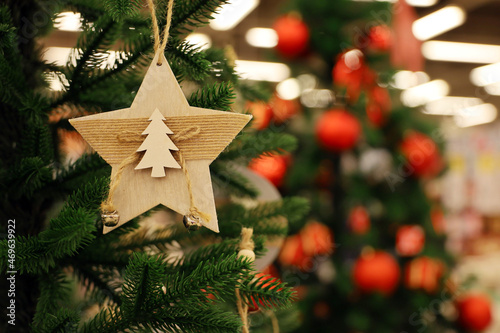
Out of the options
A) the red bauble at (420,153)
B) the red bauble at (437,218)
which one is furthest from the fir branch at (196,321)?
the red bauble at (437,218)

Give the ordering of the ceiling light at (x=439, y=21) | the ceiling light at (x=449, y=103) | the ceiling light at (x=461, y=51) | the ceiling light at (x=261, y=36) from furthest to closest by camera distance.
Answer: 1. the ceiling light at (x=449, y=103)
2. the ceiling light at (x=461, y=51)
3. the ceiling light at (x=261, y=36)
4. the ceiling light at (x=439, y=21)

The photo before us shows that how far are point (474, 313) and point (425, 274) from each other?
0.62 feet

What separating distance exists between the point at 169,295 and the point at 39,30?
366mm

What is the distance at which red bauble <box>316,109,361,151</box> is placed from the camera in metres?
1.25

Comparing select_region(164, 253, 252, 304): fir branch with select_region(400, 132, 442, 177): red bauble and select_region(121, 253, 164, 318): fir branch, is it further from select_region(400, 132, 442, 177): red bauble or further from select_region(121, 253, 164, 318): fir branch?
select_region(400, 132, 442, 177): red bauble

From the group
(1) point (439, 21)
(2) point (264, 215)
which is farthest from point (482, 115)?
(2) point (264, 215)

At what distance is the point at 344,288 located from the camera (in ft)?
4.33

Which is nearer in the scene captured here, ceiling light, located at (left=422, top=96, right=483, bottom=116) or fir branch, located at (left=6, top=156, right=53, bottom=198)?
fir branch, located at (left=6, top=156, right=53, bottom=198)

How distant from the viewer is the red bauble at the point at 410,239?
4.52ft

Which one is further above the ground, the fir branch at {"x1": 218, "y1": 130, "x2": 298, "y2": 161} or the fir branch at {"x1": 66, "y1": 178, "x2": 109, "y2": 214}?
the fir branch at {"x1": 218, "y1": 130, "x2": 298, "y2": 161}

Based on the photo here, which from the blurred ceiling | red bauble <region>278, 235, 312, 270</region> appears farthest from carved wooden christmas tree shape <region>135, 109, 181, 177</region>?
the blurred ceiling

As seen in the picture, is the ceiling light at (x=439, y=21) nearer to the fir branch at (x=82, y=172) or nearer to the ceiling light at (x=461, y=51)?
the ceiling light at (x=461, y=51)

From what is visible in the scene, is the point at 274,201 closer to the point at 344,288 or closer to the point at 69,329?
the point at 69,329

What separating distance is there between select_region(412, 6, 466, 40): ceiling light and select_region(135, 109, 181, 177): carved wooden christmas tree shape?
131 inches
